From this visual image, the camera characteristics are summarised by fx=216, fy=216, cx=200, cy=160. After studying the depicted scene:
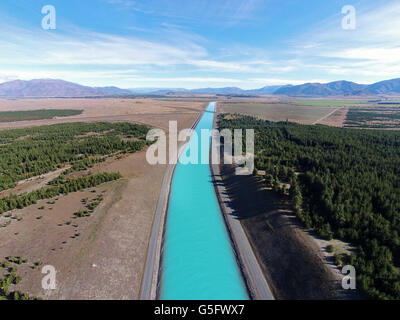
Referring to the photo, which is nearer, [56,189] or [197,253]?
[197,253]

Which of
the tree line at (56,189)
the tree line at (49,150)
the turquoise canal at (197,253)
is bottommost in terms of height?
the turquoise canal at (197,253)

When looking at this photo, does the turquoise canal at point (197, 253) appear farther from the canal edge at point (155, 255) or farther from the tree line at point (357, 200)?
the tree line at point (357, 200)

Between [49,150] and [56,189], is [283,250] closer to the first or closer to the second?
[56,189]

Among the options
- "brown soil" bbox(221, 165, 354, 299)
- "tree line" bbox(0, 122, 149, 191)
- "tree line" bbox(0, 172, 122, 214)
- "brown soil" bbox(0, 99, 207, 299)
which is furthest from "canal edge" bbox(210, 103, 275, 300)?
"tree line" bbox(0, 122, 149, 191)

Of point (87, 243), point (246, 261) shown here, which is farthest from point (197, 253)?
point (87, 243)

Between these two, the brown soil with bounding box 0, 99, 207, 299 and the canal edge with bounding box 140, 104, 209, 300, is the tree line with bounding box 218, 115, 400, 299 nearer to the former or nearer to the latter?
the canal edge with bounding box 140, 104, 209, 300

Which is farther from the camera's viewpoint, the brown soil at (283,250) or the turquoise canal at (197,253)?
the turquoise canal at (197,253)

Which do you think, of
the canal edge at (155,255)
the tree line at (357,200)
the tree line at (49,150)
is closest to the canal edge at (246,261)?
the tree line at (357,200)

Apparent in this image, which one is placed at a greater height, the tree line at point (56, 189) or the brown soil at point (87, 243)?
the tree line at point (56, 189)

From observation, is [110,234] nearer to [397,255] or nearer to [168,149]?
[397,255]
